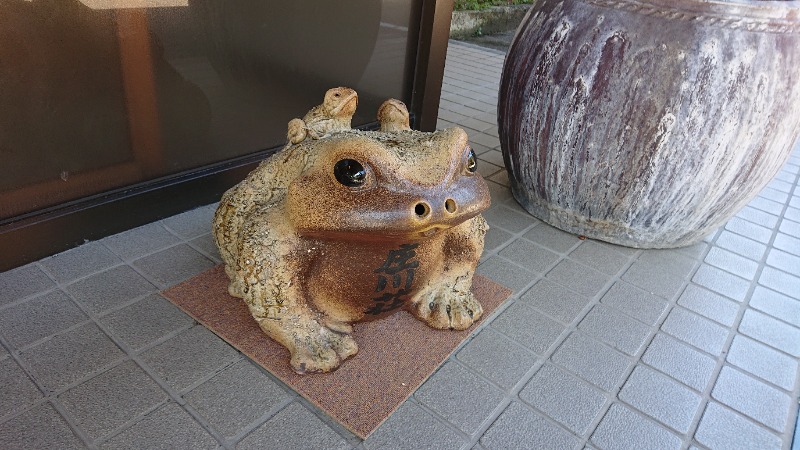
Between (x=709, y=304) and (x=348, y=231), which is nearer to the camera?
(x=348, y=231)

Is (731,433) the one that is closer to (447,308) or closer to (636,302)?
(636,302)

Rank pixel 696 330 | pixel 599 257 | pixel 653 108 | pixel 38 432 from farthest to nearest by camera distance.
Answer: pixel 599 257 < pixel 653 108 < pixel 696 330 < pixel 38 432

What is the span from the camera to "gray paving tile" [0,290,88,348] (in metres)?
2.07

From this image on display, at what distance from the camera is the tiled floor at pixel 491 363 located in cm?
181

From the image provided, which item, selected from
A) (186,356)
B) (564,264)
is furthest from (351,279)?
(564,264)

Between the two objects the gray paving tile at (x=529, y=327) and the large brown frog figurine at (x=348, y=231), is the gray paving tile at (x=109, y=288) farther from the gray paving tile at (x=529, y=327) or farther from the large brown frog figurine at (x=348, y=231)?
the gray paving tile at (x=529, y=327)

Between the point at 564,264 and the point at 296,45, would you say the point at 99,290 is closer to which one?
the point at 296,45

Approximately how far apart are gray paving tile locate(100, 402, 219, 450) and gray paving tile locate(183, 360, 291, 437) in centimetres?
5

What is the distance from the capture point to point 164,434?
174 centimetres

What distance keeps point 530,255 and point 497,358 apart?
910 mm

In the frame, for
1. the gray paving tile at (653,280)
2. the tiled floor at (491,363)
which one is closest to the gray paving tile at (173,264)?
the tiled floor at (491,363)

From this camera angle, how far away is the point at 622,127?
2732mm

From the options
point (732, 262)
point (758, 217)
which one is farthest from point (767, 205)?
point (732, 262)

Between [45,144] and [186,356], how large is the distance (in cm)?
124
